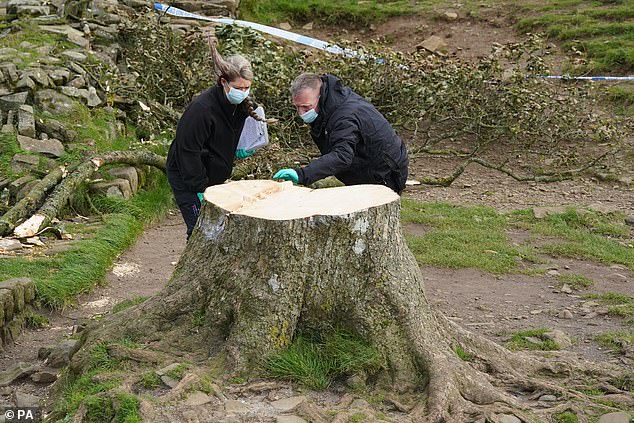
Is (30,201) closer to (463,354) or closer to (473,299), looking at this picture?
(473,299)

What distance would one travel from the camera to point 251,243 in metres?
4.17

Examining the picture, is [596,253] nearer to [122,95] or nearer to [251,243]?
[251,243]

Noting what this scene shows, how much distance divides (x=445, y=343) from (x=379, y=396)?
55 cm

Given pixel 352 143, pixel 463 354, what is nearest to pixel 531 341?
pixel 463 354

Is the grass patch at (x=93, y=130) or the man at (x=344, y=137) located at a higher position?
the man at (x=344, y=137)

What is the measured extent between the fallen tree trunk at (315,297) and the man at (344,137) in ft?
1.80

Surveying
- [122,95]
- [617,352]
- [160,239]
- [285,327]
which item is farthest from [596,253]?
[122,95]

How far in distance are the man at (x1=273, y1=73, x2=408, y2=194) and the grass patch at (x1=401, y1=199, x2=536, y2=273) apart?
92.5 inches

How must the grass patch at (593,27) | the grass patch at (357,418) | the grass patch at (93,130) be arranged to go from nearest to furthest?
the grass patch at (357,418)
the grass patch at (93,130)
the grass patch at (593,27)

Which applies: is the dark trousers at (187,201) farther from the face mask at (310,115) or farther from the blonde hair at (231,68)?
the face mask at (310,115)

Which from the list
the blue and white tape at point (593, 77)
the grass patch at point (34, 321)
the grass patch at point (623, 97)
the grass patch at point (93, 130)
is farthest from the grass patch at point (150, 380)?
the grass patch at point (623, 97)

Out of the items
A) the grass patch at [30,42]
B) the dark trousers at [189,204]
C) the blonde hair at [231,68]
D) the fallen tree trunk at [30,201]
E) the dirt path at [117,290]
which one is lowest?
the dirt path at [117,290]

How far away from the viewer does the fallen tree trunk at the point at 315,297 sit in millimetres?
4133

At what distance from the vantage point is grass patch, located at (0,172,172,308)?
6.55 meters
